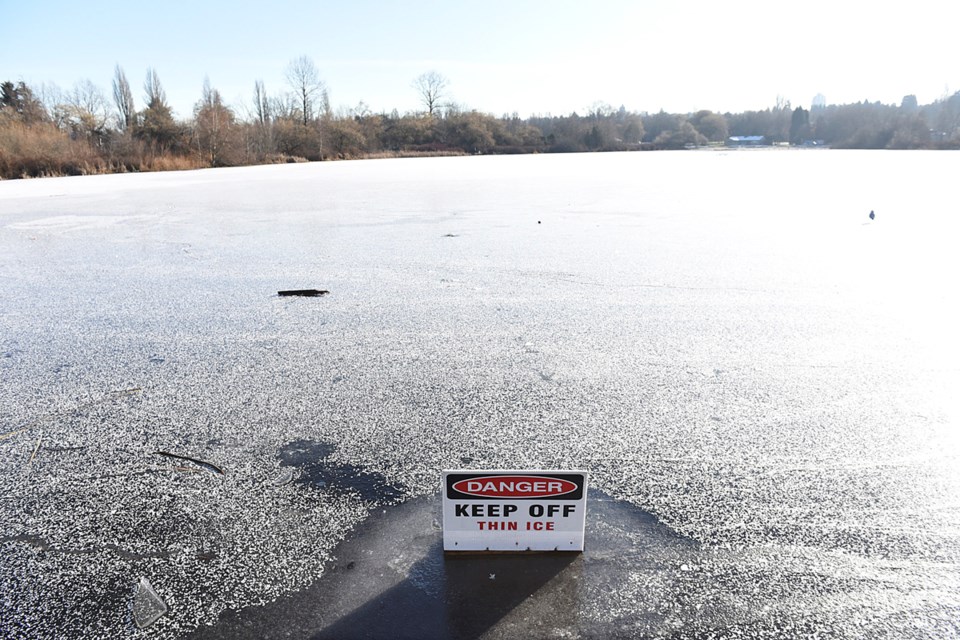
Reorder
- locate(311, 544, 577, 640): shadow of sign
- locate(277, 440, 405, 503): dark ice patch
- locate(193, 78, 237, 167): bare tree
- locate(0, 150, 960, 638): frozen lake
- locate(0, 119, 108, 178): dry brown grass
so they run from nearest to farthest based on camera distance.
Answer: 1. locate(311, 544, 577, 640): shadow of sign
2. locate(0, 150, 960, 638): frozen lake
3. locate(277, 440, 405, 503): dark ice patch
4. locate(0, 119, 108, 178): dry brown grass
5. locate(193, 78, 237, 167): bare tree

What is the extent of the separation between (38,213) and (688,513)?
11820 mm

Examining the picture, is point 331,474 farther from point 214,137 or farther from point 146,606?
point 214,137

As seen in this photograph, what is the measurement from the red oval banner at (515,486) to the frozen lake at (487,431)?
0.23 meters

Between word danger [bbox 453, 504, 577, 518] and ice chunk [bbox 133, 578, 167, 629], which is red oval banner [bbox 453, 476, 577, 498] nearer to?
word danger [bbox 453, 504, 577, 518]

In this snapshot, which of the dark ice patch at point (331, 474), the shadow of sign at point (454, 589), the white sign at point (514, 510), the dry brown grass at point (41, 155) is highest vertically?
the dry brown grass at point (41, 155)

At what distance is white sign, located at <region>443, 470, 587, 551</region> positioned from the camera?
5.07 ft

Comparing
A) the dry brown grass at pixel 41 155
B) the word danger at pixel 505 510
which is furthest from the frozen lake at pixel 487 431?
the dry brown grass at pixel 41 155

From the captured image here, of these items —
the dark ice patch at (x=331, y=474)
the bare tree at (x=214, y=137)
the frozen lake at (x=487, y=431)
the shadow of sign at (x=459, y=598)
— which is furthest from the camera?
the bare tree at (x=214, y=137)

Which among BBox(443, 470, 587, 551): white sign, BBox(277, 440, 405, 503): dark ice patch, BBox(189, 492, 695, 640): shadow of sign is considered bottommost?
BBox(189, 492, 695, 640): shadow of sign

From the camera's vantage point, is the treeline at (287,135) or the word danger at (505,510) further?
the treeline at (287,135)

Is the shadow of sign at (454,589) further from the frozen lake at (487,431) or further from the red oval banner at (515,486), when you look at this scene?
the red oval banner at (515,486)

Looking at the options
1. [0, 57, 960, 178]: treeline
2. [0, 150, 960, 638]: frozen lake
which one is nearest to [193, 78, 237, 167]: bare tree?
[0, 57, 960, 178]: treeline

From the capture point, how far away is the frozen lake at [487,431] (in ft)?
4.95

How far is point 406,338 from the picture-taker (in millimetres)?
3473
